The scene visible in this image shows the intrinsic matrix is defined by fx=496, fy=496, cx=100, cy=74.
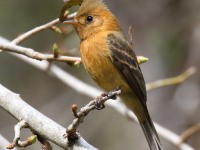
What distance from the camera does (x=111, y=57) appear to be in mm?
4328

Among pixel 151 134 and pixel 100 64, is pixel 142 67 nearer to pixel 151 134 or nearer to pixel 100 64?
pixel 151 134

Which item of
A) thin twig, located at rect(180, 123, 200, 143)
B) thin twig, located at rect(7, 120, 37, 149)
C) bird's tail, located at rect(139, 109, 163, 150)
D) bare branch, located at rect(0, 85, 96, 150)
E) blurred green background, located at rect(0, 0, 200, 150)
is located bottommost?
thin twig, located at rect(7, 120, 37, 149)

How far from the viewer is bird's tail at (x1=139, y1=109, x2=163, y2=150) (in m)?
4.24

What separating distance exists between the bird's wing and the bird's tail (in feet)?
0.64

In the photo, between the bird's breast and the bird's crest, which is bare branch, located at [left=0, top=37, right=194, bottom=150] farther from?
the bird's crest

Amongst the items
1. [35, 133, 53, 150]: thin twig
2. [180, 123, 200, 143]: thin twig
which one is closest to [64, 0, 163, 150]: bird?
[180, 123, 200, 143]: thin twig

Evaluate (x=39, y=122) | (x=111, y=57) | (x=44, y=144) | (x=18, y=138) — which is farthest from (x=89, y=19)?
(x=18, y=138)

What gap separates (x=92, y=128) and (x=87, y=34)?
9.65ft

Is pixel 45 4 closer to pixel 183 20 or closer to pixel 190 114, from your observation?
pixel 183 20

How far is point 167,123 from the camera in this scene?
24.5ft

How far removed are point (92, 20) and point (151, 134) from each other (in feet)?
→ 3.82

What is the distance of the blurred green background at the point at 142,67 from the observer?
7098 millimetres

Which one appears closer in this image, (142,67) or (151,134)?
(151,134)

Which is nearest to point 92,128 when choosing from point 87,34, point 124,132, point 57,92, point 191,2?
point 124,132
